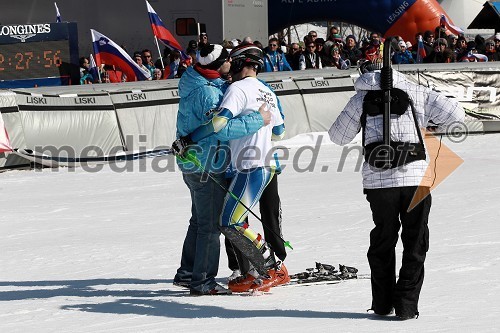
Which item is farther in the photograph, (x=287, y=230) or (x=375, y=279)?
(x=287, y=230)

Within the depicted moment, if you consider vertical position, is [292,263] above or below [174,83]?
below

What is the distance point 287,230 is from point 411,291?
13.7 ft

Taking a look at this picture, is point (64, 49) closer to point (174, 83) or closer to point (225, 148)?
point (174, 83)

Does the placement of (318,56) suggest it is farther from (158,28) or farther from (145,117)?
(145,117)

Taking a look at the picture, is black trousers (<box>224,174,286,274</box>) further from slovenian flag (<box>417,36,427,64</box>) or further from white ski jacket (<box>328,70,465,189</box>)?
slovenian flag (<box>417,36,427,64</box>)

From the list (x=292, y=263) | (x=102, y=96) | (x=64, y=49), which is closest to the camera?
(x=292, y=263)

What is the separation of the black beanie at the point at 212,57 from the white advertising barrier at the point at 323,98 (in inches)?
404

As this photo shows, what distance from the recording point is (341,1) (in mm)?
30906

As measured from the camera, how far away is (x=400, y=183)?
7.06m

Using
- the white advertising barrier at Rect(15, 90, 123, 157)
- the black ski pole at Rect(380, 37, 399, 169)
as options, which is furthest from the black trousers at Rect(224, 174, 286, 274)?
the white advertising barrier at Rect(15, 90, 123, 157)

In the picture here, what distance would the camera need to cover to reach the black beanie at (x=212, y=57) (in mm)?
8125

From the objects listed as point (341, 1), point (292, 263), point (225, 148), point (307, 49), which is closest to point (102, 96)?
point (307, 49)

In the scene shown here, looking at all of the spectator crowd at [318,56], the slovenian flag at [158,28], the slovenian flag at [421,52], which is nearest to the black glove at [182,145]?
the spectator crowd at [318,56]

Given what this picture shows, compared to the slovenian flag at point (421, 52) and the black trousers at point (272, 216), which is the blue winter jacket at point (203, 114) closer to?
the black trousers at point (272, 216)
